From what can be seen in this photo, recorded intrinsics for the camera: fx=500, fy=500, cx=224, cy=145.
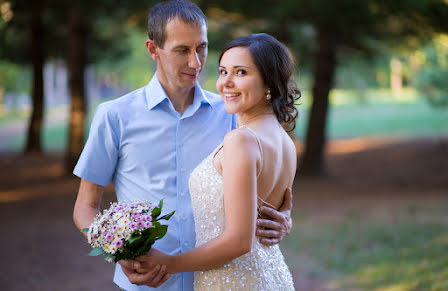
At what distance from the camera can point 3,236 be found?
8867 millimetres

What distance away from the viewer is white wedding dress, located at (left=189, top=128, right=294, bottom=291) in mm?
2471

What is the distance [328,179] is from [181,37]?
12.8 metres

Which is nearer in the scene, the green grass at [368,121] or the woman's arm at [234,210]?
the woman's arm at [234,210]

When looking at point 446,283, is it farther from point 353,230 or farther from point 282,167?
point 282,167

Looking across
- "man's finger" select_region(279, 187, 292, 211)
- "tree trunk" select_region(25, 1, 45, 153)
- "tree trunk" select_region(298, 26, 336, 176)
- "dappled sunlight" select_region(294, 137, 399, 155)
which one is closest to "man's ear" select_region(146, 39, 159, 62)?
"man's finger" select_region(279, 187, 292, 211)

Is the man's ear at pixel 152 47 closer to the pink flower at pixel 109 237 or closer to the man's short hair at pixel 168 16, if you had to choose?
the man's short hair at pixel 168 16

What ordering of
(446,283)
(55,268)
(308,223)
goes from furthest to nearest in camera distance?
(308,223)
(55,268)
(446,283)

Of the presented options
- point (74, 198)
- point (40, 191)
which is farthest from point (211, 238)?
point (40, 191)

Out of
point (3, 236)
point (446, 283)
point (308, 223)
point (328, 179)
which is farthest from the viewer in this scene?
point (328, 179)

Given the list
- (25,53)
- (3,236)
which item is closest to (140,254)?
(3,236)

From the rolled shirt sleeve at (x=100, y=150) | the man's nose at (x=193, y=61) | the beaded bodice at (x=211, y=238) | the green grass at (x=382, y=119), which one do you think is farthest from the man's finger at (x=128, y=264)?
the green grass at (x=382, y=119)

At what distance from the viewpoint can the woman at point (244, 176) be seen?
2.22m

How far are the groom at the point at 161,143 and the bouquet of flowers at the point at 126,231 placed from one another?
373 millimetres

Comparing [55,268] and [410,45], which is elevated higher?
[410,45]
